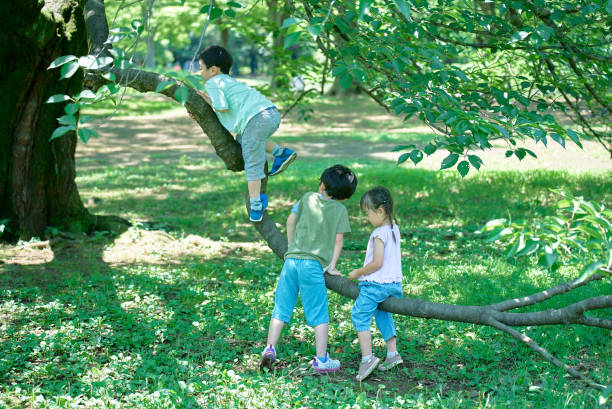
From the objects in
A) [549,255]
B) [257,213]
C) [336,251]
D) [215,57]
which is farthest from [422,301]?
[215,57]

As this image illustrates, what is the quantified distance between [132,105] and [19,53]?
2485 cm

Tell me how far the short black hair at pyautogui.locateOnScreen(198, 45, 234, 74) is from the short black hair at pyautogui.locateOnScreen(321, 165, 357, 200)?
1101 millimetres

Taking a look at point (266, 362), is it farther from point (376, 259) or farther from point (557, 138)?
point (557, 138)

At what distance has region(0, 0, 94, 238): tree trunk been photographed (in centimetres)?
593

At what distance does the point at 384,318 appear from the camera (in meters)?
4.15

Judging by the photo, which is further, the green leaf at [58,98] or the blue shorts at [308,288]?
the blue shorts at [308,288]

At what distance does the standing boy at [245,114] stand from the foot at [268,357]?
87 centimetres

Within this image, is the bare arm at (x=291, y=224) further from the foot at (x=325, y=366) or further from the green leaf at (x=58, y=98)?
the green leaf at (x=58, y=98)

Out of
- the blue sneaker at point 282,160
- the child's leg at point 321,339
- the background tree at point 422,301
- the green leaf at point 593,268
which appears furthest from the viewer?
the blue sneaker at point 282,160

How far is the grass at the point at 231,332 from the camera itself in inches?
141

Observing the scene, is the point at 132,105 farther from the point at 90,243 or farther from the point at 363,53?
the point at 363,53

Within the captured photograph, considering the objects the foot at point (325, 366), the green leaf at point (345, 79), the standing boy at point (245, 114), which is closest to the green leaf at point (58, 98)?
the green leaf at point (345, 79)

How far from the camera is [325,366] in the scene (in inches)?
159

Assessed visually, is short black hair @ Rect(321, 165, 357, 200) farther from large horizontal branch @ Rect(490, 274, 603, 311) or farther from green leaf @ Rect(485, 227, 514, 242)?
green leaf @ Rect(485, 227, 514, 242)
